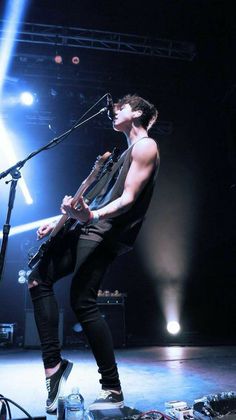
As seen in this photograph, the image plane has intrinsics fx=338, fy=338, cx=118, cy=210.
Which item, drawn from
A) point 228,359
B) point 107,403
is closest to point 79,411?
point 107,403

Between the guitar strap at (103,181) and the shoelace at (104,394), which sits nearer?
the shoelace at (104,394)

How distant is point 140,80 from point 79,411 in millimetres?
6002

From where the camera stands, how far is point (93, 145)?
8031 mm

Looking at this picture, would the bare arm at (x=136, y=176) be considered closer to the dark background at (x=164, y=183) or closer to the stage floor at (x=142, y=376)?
the stage floor at (x=142, y=376)

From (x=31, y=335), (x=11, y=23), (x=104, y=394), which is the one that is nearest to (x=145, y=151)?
(x=104, y=394)

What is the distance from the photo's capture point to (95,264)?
1932 mm

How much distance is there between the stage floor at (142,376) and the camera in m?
2.70

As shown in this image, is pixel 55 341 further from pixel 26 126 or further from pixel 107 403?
pixel 26 126

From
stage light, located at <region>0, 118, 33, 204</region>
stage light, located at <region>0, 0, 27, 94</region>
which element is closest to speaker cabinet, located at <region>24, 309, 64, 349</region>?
stage light, located at <region>0, 118, 33, 204</region>

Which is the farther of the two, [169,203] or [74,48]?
[169,203]

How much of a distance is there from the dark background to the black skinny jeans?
16.0 ft

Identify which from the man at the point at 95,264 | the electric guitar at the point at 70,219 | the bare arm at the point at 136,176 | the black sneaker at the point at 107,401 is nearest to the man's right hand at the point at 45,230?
the electric guitar at the point at 70,219

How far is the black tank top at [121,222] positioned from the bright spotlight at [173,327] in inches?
238

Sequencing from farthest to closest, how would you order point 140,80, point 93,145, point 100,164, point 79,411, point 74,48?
1. point 93,145
2. point 140,80
3. point 74,48
4. point 100,164
5. point 79,411
